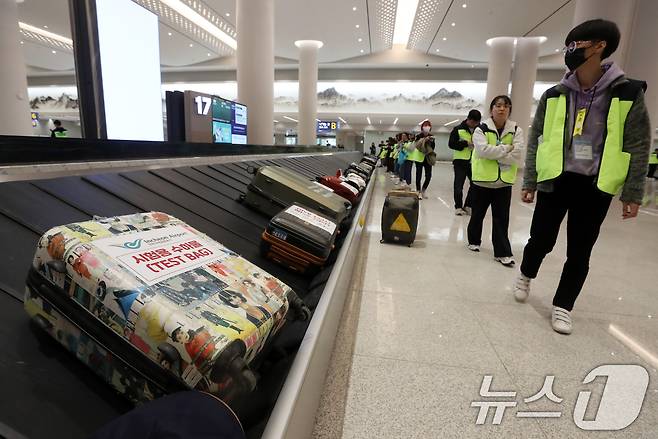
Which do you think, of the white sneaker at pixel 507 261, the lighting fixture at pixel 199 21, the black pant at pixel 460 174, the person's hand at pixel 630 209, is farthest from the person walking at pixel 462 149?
the lighting fixture at pixel 199 21

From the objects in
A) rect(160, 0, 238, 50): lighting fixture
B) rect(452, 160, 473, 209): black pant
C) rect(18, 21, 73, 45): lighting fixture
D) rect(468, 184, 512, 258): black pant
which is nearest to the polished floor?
rect(468, 184, 512, 258): black pant

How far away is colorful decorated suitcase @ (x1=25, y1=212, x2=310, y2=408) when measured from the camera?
2.22ft

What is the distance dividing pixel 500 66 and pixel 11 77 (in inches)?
621

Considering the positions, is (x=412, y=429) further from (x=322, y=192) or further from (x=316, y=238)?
(x=322, y=192)

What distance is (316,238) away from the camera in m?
1.62

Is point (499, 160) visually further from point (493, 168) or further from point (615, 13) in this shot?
point (615, 13)

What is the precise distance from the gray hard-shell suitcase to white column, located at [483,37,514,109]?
574 inches

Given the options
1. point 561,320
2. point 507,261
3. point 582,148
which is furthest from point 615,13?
point 561,320

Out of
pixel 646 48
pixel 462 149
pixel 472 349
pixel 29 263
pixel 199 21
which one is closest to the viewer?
pixel 29 263

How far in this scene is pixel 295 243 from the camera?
1.60 meters

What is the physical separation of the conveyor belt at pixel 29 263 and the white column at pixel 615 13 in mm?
7432

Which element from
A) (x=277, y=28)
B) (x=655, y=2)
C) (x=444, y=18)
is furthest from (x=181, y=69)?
(x=655, y=2)

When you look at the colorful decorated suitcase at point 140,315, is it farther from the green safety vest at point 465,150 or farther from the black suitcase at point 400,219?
the green safety vest at point 465,150

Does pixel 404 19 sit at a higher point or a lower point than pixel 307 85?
higher
